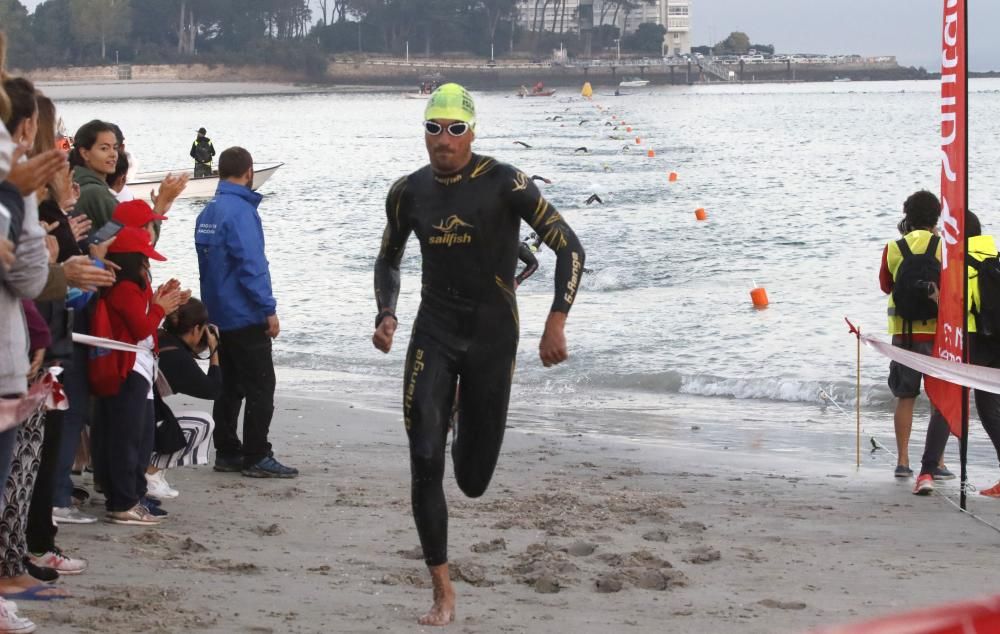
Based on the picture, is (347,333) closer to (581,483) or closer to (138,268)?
(581,483)

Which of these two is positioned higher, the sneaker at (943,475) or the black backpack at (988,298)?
the black backpack at (988,298)

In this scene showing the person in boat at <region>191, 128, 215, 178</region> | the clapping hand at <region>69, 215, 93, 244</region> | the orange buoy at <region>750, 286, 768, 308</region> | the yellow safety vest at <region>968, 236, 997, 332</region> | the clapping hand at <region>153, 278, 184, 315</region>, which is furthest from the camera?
the person in boat at <region>191, 128, 215, 178</region>

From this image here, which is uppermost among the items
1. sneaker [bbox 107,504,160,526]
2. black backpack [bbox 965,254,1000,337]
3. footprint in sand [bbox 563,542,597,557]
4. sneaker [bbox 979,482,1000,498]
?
black backpack [bbox 965,254,1000,337]

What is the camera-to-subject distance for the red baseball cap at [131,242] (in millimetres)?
6008

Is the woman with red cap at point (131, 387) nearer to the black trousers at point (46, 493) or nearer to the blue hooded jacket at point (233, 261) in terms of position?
the black trousers at point (46, 493)

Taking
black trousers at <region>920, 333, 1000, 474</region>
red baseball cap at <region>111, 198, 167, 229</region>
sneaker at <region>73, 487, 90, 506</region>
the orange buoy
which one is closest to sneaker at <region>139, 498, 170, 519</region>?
sneaker at <region>73, 487, 90, 506</region>

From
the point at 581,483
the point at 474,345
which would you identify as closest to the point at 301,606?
the point at 474,345

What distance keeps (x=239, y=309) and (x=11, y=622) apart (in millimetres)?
3369

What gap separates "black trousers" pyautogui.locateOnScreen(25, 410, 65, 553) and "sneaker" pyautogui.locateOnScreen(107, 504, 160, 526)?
2.93 ft

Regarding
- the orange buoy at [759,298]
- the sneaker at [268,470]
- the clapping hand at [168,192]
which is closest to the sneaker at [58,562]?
the clapping hand at [168,192]

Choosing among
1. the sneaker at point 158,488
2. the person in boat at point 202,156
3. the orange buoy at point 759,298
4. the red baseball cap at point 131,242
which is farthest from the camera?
the person in boat at point 202,156

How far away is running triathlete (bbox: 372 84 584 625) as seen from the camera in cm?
506

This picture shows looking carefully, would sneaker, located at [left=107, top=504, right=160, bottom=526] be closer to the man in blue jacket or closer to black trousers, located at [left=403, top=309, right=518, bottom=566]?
the man in blue jacket

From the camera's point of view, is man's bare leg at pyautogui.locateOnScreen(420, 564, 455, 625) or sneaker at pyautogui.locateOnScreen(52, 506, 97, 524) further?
sneaker at pyautogui.locateOnScreen(52, 506, 97, 524)
